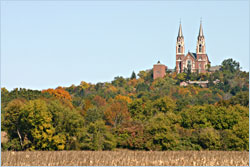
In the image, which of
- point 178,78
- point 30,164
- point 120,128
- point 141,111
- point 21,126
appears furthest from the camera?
point 178,78

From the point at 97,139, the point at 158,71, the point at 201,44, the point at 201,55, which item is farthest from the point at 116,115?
the point at 201,44

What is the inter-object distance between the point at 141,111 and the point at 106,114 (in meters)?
7.14

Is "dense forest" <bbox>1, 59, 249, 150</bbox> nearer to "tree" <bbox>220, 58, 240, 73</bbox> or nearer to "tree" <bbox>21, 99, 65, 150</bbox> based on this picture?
"tree" <bbox>21, 99, 65, 150</bbox>

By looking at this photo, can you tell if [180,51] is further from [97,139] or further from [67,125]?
[97,139]

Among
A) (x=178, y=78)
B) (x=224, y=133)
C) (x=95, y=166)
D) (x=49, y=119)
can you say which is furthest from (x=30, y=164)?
(x=178, y=78)

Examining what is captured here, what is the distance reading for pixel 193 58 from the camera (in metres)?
168

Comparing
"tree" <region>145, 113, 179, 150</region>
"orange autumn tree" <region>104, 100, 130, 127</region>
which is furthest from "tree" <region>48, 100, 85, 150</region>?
"orange autumn tree" <region>104, 100, 130, 127</region>

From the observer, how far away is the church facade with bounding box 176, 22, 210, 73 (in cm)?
16775

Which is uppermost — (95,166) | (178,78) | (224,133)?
(178,78)

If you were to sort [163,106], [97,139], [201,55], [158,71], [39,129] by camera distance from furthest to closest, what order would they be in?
[201,55]
[158,71]
[163,106]
[97,139]
[39,129]

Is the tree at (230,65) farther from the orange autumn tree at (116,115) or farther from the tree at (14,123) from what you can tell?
the tree at (14,123)

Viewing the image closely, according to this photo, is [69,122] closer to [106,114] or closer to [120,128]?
[120,128]

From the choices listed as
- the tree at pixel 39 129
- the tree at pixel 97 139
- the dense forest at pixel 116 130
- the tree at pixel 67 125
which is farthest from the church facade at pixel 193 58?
the tree at pixel 39 129

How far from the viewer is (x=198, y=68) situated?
168 meters
